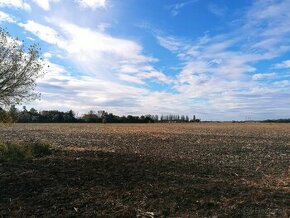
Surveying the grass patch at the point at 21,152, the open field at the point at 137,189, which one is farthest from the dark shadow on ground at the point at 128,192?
the grass patch at the point at 21,152

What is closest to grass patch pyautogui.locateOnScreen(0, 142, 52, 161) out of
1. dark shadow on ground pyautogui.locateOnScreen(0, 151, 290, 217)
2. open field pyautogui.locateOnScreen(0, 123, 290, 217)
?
open field pyautogui.locateOnScreen(0, 123, 290, 217)

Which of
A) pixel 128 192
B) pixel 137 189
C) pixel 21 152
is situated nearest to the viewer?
pixel 128 192

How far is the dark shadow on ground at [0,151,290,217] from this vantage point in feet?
30.8

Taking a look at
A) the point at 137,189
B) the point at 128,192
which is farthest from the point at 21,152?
the point at 128,192

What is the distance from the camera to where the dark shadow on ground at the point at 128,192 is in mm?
9398

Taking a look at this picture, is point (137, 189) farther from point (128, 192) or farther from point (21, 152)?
point (21, 152)

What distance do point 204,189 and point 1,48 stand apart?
13.9 meters

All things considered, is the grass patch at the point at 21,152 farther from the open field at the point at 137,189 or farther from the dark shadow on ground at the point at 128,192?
the dark shadow on ground at the point at 128,192

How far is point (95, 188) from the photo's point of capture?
1159 centimetres

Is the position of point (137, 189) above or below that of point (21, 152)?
below

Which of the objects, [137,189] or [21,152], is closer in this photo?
[137,189]

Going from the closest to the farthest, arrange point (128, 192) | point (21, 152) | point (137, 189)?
point (128, 192) → point (137, 189) → point (21, 152)

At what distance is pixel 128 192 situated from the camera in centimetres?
1113

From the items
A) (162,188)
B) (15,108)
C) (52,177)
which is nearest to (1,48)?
(15,108)
